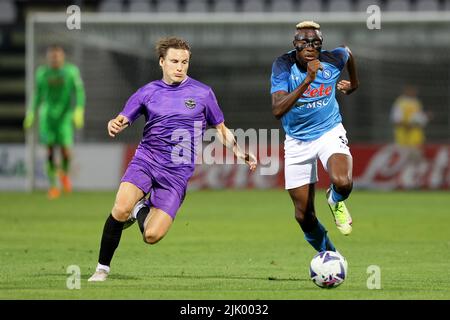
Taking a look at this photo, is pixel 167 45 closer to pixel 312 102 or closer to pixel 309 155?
pixel 312 102

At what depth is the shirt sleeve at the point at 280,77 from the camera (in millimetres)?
9641

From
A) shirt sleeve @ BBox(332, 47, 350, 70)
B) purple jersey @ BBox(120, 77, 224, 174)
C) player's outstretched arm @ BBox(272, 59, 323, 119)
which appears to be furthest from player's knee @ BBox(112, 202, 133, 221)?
shirt sleeve @ BBox(332, 47, 350, 70)

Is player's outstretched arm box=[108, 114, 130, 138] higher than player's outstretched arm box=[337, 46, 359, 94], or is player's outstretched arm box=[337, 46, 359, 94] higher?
player's outstretched arm box=[337, 46, 359, 94]

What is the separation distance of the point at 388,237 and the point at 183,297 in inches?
261

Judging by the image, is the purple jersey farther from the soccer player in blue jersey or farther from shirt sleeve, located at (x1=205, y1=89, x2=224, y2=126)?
the soccer player in blue jersey

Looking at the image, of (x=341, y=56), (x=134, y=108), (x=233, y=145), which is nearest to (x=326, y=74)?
(x=341, y=56)

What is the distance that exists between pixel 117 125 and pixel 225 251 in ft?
12.9

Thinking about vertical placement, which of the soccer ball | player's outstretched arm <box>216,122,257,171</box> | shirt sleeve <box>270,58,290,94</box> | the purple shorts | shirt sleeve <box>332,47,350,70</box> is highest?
shirt sleeve <box>332,47,350,70</box>

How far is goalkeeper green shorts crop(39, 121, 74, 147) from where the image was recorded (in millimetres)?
22297

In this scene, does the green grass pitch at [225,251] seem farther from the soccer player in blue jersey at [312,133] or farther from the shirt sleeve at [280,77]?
the shirt sleeve at [280,77]

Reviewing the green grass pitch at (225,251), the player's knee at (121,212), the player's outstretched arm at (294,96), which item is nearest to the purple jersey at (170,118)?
the player's knee at (121,212)

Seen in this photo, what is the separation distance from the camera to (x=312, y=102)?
9.98 meters

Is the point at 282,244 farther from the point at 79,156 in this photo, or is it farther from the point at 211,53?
the point at 211,53
